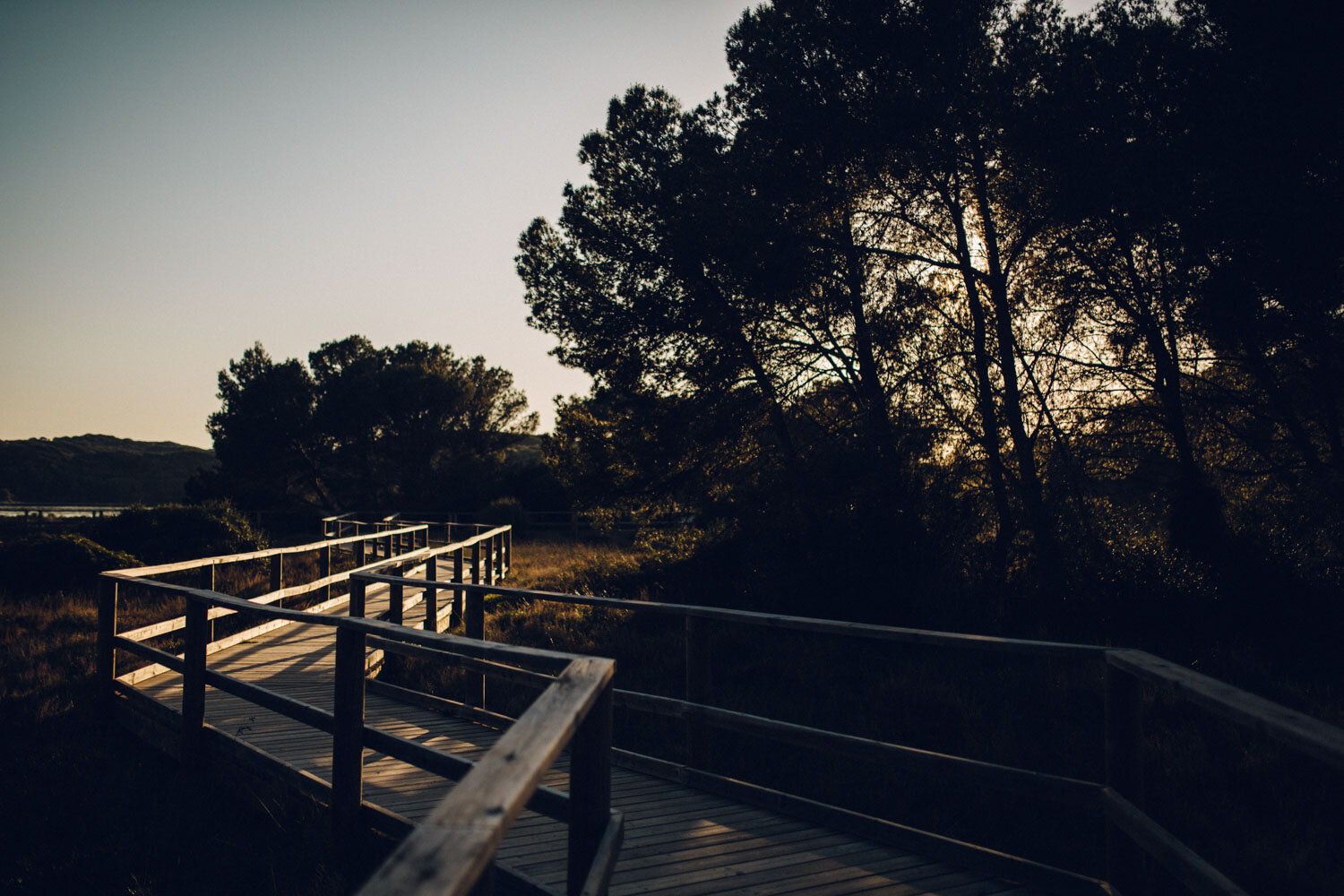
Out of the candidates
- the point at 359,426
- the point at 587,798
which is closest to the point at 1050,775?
the point at 587,798

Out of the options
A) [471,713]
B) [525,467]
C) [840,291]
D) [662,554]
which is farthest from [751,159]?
[525,467]

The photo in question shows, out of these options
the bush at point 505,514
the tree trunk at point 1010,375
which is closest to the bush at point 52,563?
the tree trunk at point 1010,375

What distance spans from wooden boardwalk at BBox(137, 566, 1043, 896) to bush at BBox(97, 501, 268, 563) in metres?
12.2

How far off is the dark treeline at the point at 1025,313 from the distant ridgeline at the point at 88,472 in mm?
77513

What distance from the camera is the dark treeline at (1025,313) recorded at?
30.1 ft

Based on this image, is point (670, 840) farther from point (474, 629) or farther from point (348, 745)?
point (474, 629)

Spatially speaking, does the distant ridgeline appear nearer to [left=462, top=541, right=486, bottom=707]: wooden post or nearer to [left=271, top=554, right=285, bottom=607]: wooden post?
[left=271, top=554, right=285, bottom=607]: wooden post

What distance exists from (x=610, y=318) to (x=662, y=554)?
4459 mm

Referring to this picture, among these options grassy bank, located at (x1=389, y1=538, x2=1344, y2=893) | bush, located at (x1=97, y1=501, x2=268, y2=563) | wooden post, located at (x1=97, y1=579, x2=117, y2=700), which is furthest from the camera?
bush, located at (x1=97, y1=501, x2=268, y2=563)

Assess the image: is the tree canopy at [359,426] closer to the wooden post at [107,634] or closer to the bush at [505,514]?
the bush at [505,514]

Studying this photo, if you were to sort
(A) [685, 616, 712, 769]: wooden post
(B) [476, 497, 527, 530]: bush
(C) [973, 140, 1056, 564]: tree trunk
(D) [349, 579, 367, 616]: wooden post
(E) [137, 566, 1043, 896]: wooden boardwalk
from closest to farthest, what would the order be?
1. (E) [137, 566, 1043, 896]: wooden boardwalk
2. (A) [685, 616, 712, 769]: wooden post
3. (D) [349, 579, 367, 616]: wooden post
4. (C) [973, 140, 1056, 564]: tree trunk
5. (B) [476, 497, 527, 530]: bush

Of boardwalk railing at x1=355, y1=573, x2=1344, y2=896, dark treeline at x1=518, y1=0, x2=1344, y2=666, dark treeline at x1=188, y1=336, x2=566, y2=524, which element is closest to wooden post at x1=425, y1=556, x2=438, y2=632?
boardwalk railing at x1=355, y1=573, x2=1344, y2=896

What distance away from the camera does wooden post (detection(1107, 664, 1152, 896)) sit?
2.76 m

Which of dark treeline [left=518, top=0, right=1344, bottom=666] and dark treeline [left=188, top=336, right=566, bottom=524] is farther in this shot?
dark treeline [left=188, top=336, right=566, bottom=524]
